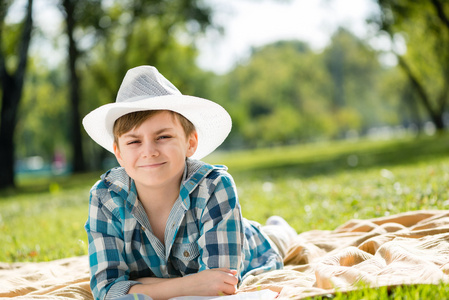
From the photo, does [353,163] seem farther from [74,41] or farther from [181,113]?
[74,41]

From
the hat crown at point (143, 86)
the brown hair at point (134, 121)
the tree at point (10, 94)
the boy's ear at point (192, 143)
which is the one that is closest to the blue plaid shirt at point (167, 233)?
the boy's ear at point (192, 143)

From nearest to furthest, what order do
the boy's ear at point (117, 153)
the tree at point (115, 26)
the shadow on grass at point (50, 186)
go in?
the boy's ear at point (117, 153) → the shadow on grass at point (50, 186) → the tree at point (115, 26)

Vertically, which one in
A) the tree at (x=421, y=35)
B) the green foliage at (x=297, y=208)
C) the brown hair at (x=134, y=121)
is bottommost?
the green foliage at (x=297, y=208)

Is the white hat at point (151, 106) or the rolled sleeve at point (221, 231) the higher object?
the white hat at point (151, 106)

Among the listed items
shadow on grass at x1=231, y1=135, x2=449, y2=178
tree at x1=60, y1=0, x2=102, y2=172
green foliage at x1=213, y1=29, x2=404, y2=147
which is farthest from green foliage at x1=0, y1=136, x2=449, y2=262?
green foliage at x1=213, y1=29, x2=404, y2=147

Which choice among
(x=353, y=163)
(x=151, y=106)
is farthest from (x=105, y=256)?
(x=353, y=163)

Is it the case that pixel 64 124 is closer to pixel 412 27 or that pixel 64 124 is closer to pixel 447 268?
pixel 412 27

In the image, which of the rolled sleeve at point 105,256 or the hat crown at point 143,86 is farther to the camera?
the hat crown at point 143,86

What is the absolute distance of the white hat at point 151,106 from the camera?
2.95m

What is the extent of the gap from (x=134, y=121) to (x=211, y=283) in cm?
110

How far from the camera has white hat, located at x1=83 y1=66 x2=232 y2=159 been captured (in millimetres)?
2949

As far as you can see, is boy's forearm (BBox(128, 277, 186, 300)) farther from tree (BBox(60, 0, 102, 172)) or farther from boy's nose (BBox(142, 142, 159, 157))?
tree (BBox(60, 0, 102, 172))

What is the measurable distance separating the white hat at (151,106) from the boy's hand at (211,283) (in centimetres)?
104

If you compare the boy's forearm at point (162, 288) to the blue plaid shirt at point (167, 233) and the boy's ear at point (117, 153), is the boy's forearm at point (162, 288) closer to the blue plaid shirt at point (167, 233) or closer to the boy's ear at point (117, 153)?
the blue plaid shirt at point (167, 233)
